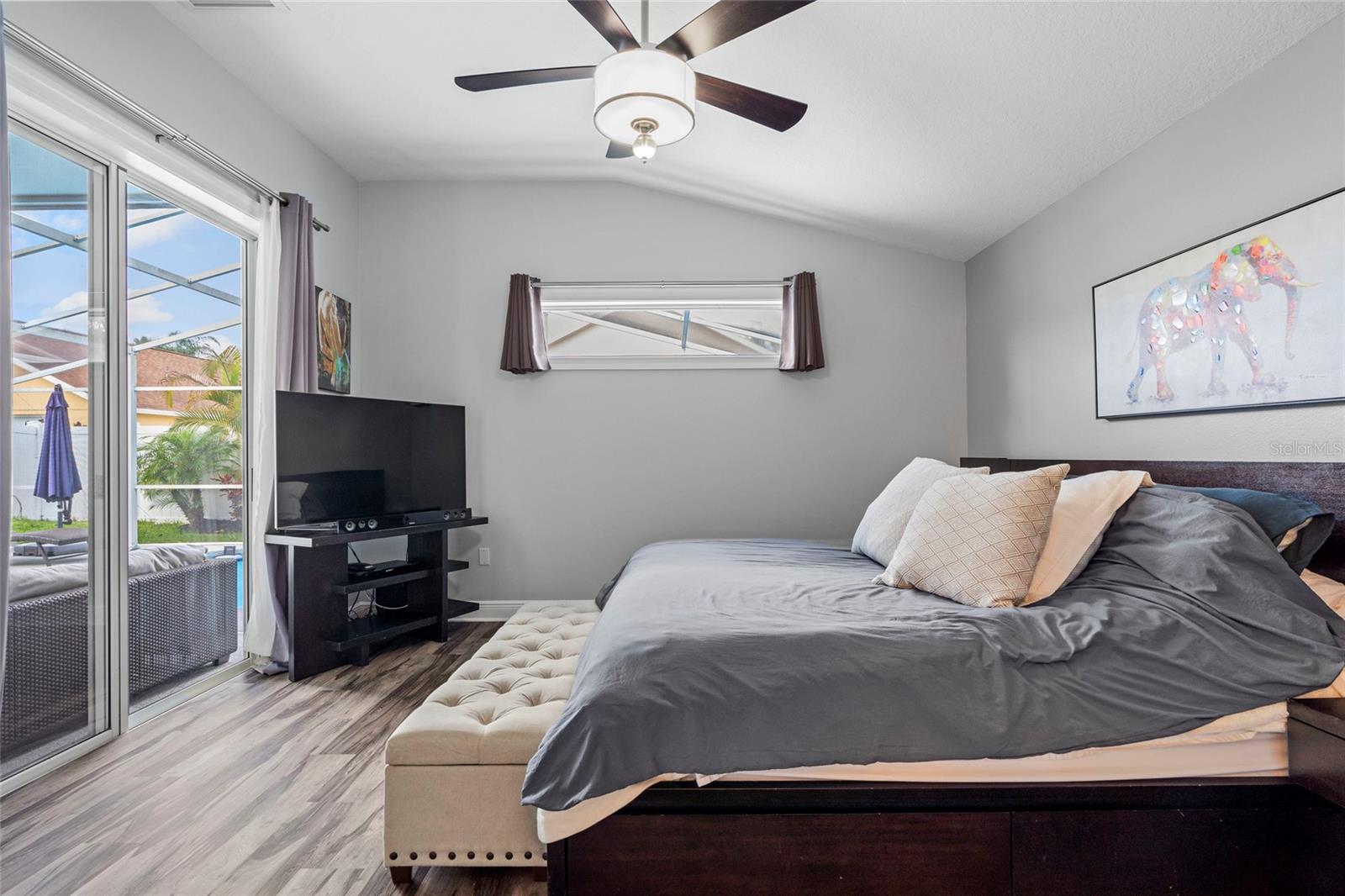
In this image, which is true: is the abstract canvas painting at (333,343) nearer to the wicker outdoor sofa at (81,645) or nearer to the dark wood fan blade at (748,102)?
the wicker outdoor sofa at (81,645)

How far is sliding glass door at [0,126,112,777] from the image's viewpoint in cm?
215

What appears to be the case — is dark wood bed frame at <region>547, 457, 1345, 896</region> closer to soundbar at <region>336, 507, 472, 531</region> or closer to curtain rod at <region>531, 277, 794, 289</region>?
soundbar at <region>336, 507, 472, 531</region>

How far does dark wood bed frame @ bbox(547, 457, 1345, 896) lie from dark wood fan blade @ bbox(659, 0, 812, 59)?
1899 mm

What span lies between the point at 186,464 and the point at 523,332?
1.84 m

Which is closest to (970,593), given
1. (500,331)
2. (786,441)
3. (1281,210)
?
(1281,210)

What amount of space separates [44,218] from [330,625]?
6.54ft

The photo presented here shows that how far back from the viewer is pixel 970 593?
190 cm

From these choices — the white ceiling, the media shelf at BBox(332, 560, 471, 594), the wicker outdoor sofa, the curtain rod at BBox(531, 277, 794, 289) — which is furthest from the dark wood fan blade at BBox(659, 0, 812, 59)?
the media shelf at BBox(332, 560, 471, 594)

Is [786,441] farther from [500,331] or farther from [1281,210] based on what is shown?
[1281,210]

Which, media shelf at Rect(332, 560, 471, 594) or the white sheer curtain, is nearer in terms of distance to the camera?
the white sheer curtain

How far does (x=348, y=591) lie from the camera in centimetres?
329

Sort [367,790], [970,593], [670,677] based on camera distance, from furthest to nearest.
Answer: [367,790], [970,593], [670,677]

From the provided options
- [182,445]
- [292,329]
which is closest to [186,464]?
[182,445]

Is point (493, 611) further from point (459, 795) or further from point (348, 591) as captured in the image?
point (459, 795)
